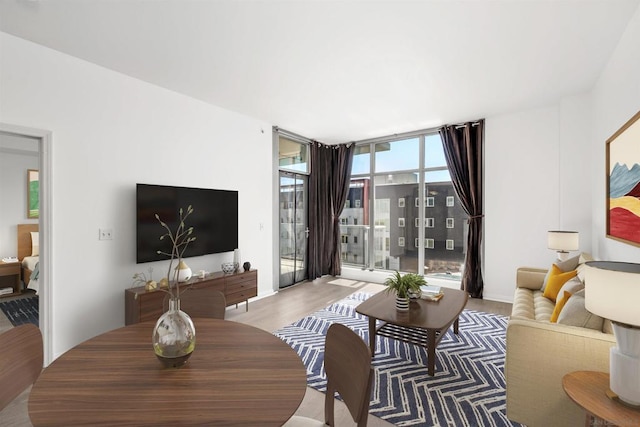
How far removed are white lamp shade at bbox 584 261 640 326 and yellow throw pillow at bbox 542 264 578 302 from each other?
5.87 ft

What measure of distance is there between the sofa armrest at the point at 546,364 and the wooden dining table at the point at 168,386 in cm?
138

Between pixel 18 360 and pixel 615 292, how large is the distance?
2.55 m

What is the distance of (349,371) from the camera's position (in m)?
1.16

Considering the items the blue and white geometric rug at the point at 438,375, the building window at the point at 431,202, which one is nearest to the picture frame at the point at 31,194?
the blue and white geometric rug at the point at 438,375

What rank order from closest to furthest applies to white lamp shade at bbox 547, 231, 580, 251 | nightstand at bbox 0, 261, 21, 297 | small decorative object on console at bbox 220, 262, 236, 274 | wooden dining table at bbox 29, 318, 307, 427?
1. wooden dining table at bbox 29, 318, 307, 427
2. white lamp shade at bbox 547, 231, 580, 251
3. small decorative object on console at bbox 220, 262, 236, 274
4. nightstand at bbox 0, 261, 21, 297

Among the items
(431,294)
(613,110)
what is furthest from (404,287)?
(613,110)

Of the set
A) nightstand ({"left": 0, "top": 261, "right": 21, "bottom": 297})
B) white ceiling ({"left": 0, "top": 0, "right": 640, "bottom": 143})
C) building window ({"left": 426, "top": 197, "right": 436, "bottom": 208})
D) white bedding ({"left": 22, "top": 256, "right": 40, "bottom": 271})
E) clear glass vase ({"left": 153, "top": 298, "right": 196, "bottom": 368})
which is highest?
white ceiling ({"left": 0, "top": 0, "right": 640, "bottom": 143})

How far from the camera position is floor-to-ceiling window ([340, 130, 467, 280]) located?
5141 mm

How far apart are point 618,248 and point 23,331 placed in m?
4.14

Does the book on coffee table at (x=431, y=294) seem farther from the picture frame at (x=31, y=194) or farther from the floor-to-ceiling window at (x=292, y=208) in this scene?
the picture frame at (x=31, y=194)

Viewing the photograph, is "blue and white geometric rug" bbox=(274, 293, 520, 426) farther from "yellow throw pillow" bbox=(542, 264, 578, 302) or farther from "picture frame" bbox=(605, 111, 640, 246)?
"picture frame" bbox=(605, 111, 640, 246)

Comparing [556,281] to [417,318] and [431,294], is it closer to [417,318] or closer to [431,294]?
[431,294]

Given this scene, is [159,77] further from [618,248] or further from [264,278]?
[618,248]

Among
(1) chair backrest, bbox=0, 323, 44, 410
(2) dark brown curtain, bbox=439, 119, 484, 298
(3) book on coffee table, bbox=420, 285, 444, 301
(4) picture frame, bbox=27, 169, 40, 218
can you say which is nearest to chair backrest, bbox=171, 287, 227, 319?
(1) chair backrest, bbox=0, 323, 44, 410
